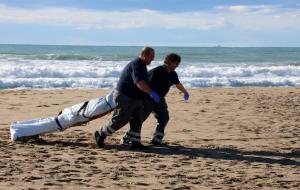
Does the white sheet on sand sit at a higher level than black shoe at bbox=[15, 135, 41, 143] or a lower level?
higher

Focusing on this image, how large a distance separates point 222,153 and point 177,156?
0.74m

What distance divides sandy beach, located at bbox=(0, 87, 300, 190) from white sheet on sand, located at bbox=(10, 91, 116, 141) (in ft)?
0.73

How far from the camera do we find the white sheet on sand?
885cm

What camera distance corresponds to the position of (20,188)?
618cm

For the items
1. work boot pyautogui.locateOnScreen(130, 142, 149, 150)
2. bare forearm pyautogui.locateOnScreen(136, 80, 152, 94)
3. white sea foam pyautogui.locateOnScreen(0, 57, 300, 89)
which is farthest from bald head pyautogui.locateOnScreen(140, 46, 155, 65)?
white sea foam pyautogui.locateOnScreen(0, 57, 300, 89)

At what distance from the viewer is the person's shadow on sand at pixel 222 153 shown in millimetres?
8156

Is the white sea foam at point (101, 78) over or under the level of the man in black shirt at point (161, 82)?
under

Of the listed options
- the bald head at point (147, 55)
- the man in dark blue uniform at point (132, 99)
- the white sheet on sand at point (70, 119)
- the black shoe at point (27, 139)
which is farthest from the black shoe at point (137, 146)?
the black shoe at point (27, 139)

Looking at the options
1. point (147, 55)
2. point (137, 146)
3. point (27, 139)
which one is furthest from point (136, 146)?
point (27, 139)

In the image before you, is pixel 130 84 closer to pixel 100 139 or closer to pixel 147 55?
pixel 147 55

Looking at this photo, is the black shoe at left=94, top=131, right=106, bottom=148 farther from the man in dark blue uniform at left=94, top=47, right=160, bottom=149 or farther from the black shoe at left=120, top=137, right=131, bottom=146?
the black shoe at left=120, top=137, right=131, bottom=146

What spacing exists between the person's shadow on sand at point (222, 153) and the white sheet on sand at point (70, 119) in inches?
9.6

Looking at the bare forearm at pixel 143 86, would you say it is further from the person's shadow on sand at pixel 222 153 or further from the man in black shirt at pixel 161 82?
the person's shadow on sand at pixel 222 153

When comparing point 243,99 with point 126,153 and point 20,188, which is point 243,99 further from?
point 20,188
